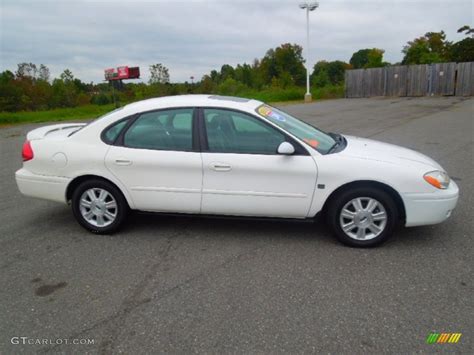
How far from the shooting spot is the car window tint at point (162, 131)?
12.0 feet

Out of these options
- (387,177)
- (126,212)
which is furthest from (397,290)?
(126,212)

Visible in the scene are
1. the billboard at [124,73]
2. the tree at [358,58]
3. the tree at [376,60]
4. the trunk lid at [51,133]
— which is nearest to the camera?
the trunk lid at [51,133]

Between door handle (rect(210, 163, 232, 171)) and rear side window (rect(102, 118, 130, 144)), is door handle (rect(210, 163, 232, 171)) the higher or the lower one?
the lower one

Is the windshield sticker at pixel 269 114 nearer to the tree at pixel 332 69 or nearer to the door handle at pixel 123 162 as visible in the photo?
the door handle at pixel 123 162

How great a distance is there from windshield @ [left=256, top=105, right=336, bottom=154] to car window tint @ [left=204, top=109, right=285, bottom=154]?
0.16 metres

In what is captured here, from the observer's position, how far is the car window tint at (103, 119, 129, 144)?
3.78 m

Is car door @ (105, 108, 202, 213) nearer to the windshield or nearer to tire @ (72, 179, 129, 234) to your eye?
tire @ (72, 179, 129, 234)

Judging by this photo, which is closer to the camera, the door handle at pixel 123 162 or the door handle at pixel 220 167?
the door handle at pixel 220 167

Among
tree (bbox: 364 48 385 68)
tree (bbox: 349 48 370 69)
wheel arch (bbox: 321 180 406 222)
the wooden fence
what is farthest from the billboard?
tree (bbox: 349 48 370 69)

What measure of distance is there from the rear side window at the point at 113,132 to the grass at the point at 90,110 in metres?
17.5

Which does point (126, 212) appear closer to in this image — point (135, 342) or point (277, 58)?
point (135, 342)

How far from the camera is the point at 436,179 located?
3322 mm

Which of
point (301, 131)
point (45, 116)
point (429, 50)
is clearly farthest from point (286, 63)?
point (301, 131)

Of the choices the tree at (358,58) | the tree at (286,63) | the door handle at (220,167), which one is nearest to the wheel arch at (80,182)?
the door handle at (220,167)
